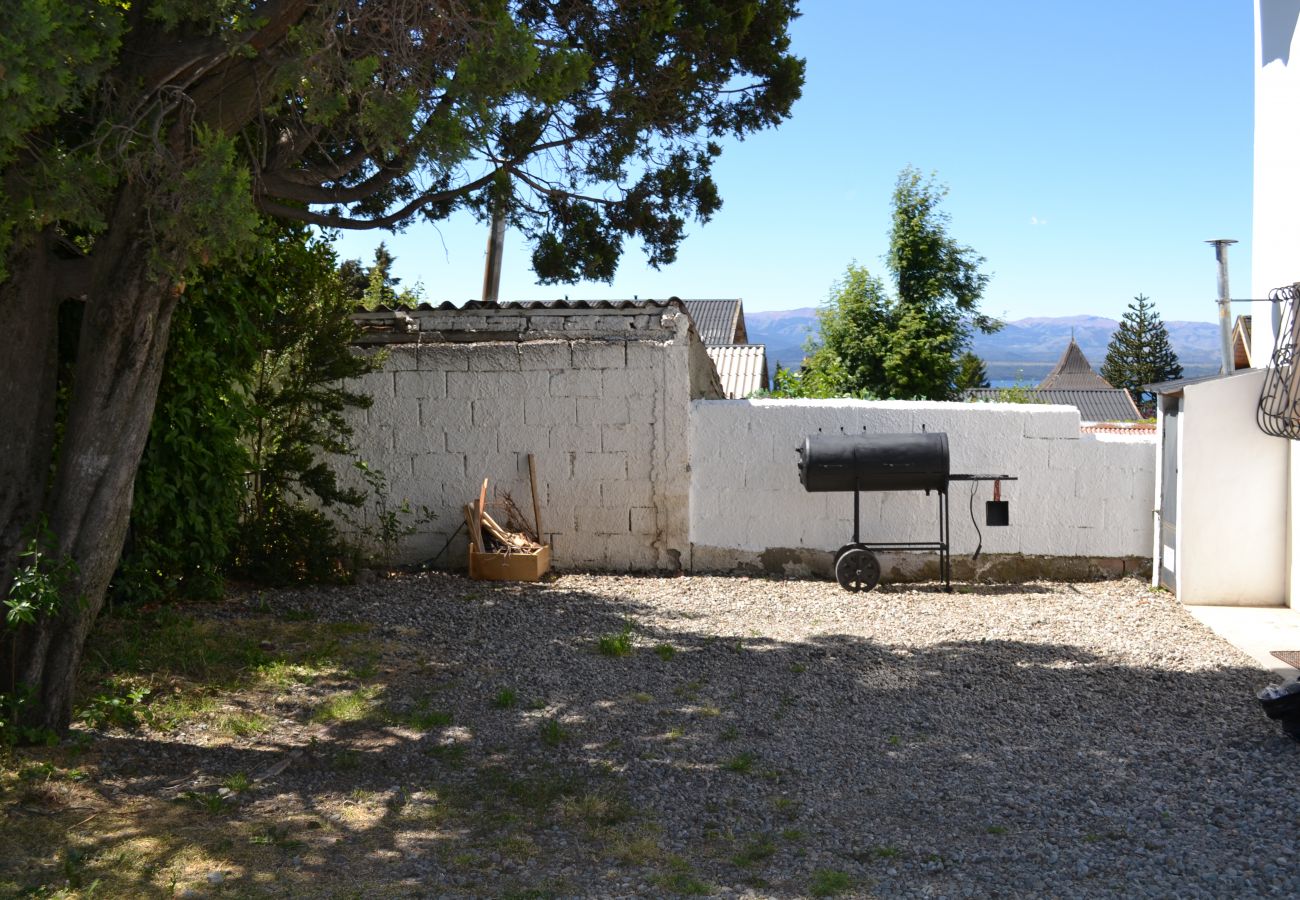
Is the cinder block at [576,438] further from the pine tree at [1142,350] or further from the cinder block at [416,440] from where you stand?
the pine tree at [1142,350]

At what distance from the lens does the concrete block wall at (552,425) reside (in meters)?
9.67

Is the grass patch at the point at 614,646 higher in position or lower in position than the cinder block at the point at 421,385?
lower

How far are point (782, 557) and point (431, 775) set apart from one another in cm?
530

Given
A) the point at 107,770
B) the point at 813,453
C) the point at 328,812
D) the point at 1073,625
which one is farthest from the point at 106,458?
the point at 1073,625

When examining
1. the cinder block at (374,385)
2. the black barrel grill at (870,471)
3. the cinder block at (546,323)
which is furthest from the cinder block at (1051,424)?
the cinder block at (374,385)

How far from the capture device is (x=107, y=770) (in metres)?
4.90

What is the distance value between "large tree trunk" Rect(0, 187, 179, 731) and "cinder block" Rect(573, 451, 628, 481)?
493cm

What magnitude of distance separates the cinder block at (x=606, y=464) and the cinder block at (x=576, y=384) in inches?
20.9

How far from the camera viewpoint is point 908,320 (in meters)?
27.3

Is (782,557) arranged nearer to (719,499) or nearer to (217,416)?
(719,499)

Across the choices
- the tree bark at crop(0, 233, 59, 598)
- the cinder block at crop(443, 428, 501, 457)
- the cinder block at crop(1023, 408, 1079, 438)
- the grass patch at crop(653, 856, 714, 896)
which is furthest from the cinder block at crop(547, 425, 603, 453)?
the grass patch at crop(653, 856, 714, 896)

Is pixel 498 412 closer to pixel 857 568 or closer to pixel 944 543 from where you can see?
pixel 857 568

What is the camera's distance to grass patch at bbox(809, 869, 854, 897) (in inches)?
147

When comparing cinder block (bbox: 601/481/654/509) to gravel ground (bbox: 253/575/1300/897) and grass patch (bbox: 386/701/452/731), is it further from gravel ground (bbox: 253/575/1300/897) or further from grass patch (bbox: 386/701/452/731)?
grass patch (bbox: 386/701/452/731)
